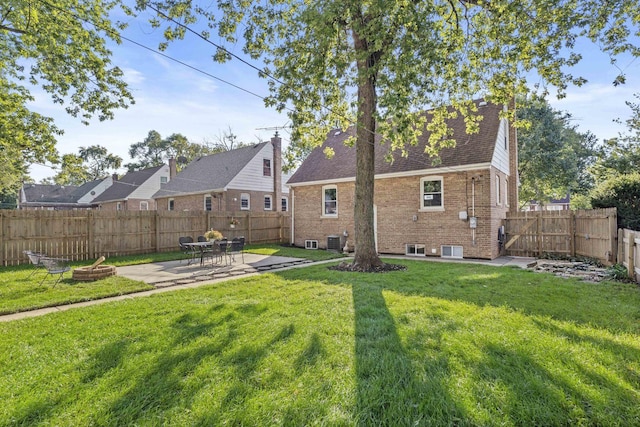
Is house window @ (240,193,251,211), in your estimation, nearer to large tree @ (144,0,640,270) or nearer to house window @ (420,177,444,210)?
large tree @ (144,0,640,270)

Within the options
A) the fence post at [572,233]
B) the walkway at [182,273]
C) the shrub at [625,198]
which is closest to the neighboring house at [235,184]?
the walkway at [182,273]

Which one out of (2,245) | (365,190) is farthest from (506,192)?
(2,245)

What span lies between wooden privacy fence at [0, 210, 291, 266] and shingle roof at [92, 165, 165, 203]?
20841 millimetres

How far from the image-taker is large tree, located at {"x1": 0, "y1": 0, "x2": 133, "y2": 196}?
8.31 metres

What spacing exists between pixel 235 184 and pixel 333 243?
1067cm

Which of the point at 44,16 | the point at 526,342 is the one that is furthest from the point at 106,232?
the point at 526,342

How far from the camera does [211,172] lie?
83.7 feet

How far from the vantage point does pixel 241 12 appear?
29.6 ft

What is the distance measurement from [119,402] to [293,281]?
5.30m

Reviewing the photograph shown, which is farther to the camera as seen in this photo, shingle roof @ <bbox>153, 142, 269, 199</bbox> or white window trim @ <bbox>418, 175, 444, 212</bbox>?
shingle roof @ <bbox>153, 142, 269, 199</bbox>

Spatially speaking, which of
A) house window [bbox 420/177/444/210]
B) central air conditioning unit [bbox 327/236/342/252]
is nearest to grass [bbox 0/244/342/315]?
central air conditioning unit [bbox 327/236/342/252]

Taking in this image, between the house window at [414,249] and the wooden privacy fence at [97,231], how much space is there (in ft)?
31.2

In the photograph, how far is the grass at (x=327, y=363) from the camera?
2.51 meters

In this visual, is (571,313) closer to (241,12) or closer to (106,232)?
(241,12)
